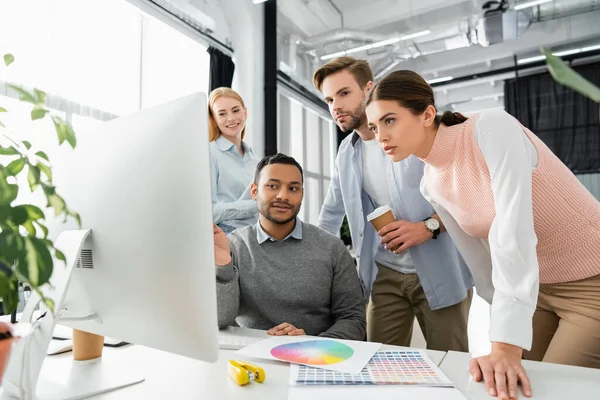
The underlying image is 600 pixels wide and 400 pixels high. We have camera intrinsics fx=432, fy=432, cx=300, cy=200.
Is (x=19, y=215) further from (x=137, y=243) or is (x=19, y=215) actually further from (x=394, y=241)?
(x=394, y=241)

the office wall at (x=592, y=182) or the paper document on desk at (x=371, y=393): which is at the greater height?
the office wall at (x=592, y=182)

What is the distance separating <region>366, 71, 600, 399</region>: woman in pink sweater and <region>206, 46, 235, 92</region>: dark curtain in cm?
273

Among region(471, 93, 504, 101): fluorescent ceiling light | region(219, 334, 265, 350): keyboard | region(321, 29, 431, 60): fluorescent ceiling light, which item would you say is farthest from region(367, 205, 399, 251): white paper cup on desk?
region(471, 93, 504, 101): fluorescent ceiling light

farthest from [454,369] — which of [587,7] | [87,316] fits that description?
[587,7]

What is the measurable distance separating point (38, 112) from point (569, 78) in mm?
518

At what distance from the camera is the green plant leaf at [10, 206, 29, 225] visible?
433 millimetres

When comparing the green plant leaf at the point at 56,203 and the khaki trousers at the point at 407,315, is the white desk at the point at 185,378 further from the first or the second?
the khaki trousers at the point at 407,315

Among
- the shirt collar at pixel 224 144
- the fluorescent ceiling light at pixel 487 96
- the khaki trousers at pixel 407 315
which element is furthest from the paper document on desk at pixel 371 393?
the fluorescent ceiling light at pixel 487 96

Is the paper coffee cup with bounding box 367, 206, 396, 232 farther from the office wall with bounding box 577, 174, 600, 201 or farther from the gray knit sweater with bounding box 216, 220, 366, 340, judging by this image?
the office wall with bounding box 577, 174, 600, 201

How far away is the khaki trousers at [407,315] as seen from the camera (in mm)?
1659

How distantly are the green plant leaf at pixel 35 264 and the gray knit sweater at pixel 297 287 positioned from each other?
995mm

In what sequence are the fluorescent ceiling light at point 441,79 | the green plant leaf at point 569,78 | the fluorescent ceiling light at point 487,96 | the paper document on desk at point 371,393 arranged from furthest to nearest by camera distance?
the fluorescent ceiling light at point 487,96
the fluorescent ceiling light at point 441,79
the paper document on desk at point 371,393
the green plant leaf at point 569,78

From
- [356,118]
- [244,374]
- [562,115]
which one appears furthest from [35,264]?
[562,115]

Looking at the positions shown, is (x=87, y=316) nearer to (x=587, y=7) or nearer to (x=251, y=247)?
(x=251, y=247)
